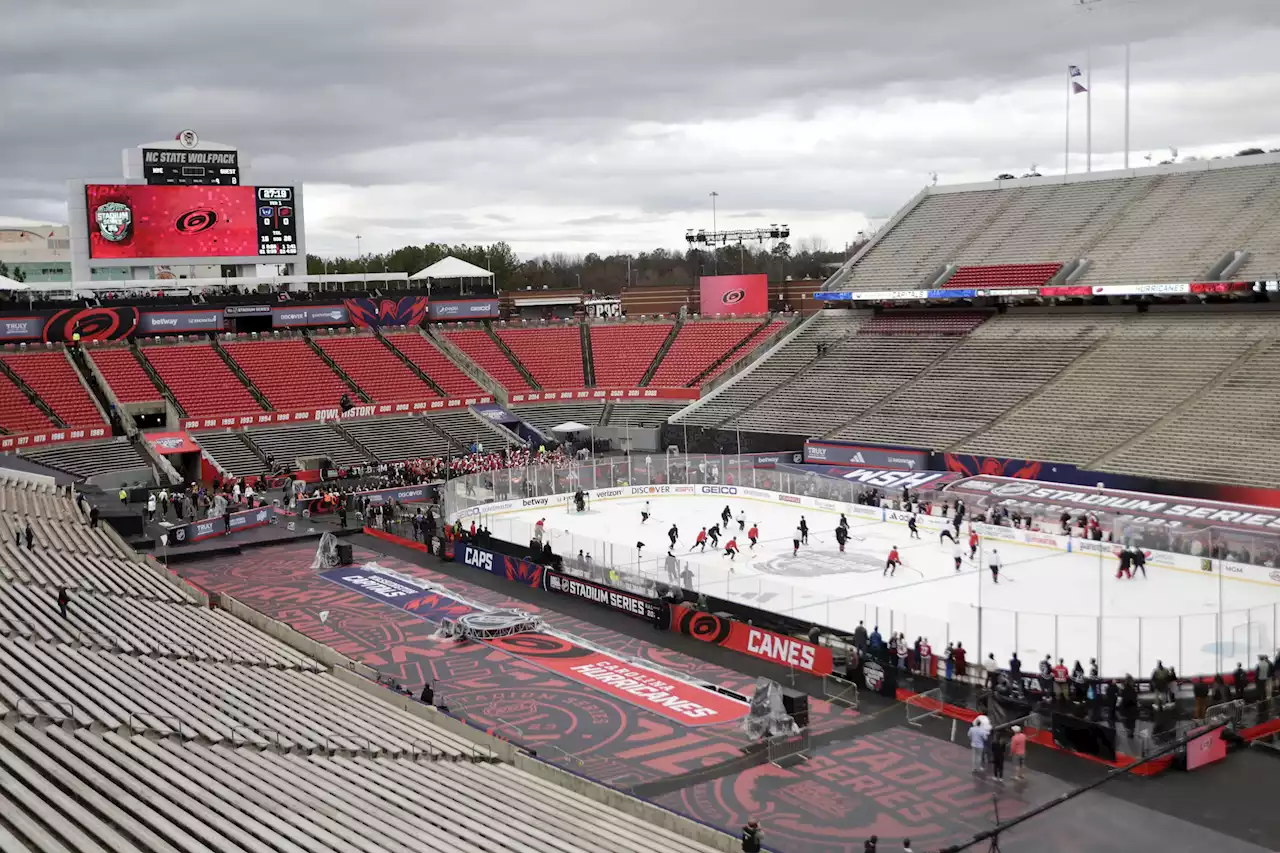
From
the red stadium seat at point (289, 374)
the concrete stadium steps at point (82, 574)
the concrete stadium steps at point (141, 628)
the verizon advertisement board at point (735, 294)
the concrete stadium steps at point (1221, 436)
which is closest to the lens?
the concrete stadium steps at point (141, 628)

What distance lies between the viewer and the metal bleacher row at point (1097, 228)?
54656 millimetres

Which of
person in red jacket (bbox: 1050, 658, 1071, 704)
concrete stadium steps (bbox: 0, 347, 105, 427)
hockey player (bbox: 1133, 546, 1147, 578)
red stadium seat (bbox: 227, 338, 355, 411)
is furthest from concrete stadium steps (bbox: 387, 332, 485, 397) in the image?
person in red jacket (bbox: 1050, 658, 1071, 704)

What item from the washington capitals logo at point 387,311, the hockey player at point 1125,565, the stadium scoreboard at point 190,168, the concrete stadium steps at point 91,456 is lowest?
the hockey player at point 1125,565

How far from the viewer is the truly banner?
26.4 meters

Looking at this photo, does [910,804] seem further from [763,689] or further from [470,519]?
[470,519]

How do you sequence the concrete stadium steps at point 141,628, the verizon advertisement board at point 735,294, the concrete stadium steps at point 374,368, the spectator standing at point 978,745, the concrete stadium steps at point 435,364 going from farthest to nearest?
the verizon advertisement board at point 735,294, the concrete stadium steps at point 435,364, the concrete stadium steps at point 374,368, the concrete stadium steps at point 141,628, the spectator standing at point 978,745

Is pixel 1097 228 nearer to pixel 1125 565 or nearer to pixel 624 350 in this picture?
pixel 624 350

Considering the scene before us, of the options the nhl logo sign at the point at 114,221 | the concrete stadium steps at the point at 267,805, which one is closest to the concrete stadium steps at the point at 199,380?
the nhl logo sign at the point at 114,221

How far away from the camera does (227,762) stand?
15625 mm

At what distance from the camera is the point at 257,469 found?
175 ft

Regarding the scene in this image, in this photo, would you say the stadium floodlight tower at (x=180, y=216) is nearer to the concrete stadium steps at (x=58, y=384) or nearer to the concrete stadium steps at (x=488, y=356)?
the concrete stadium steps at (x=58, y=384)

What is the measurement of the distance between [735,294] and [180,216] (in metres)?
33.8

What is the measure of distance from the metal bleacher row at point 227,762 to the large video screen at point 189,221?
41.0m

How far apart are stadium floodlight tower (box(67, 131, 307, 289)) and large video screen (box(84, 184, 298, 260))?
49 millimetres
